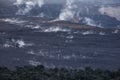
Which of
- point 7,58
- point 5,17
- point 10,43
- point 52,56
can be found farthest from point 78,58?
point 5,17

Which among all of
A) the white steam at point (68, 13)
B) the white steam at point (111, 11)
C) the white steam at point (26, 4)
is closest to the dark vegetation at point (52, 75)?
the white steam at point (68, 13)

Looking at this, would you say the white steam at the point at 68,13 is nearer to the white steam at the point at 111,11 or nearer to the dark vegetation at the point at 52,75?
the white steam at the point at 111,11

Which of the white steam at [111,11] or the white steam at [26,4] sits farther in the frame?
the white steam at [111,11]

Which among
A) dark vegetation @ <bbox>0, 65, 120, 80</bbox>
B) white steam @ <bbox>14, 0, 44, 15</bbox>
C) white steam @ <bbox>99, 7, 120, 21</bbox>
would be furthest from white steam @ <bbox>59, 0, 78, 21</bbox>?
dark vegetation @ <bbox>0, 65, 120, 80</bbox>

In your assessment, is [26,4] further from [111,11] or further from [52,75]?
[52,75]

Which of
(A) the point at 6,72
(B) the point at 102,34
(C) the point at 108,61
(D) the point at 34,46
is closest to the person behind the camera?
(A) the point at 6,72

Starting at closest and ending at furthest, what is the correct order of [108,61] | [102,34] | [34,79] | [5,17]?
[34,79]
[108,61]
[102,34]
[5,17]

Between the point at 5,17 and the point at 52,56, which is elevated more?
the point at 5,17

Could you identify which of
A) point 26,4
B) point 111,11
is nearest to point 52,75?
point 111,11

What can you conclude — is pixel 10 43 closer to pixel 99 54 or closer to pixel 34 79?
pixel 99 54
